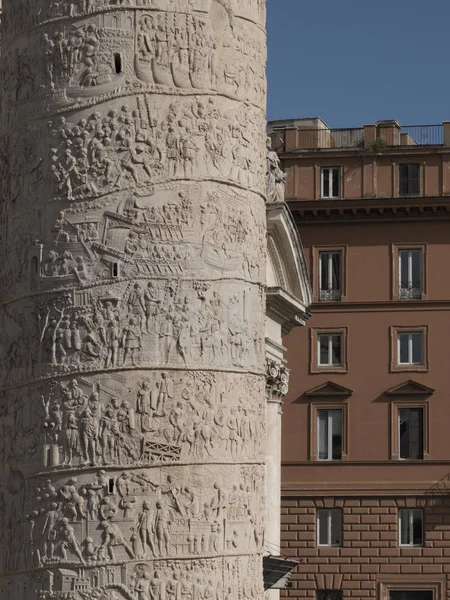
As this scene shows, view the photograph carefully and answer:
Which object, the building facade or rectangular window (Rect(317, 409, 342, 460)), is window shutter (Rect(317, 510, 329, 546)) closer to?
the building facade

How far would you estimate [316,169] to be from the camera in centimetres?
4334

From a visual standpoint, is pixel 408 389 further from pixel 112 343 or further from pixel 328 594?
pixel 112 343

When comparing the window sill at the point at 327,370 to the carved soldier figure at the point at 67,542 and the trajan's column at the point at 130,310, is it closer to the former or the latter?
the trajan's column at the point at 130,310

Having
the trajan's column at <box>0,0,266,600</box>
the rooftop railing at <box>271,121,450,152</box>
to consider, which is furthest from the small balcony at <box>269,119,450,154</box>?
the trajan's column at <box>0,0,266,600</box>

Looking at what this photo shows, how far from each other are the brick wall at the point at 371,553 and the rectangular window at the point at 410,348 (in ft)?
9.73

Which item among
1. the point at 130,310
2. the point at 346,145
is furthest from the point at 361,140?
the point at 130,310

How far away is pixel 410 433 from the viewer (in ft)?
136

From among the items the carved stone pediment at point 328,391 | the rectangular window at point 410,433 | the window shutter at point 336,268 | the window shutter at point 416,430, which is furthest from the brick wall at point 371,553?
the window shutter at point 336,268

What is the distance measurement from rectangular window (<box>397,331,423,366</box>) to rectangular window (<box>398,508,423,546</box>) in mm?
3162

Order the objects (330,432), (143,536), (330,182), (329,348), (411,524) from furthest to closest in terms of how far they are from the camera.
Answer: (330,182) < (329,348) < (330,432) < (411,524) < (143,536)

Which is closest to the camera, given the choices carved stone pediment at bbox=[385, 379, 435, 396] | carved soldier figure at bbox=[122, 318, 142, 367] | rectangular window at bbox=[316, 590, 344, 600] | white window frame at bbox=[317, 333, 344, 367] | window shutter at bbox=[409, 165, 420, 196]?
carved soldier figure at bbox=[122, 318, 142, 367]

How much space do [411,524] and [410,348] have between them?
3773mm

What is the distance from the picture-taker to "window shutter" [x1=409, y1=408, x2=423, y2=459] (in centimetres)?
4150

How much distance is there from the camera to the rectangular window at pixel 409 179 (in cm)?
4262
